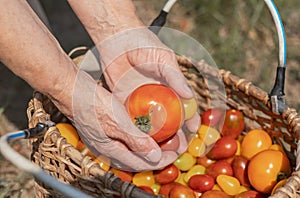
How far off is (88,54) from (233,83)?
45 cm

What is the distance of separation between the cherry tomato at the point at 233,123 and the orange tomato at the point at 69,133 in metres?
0.46

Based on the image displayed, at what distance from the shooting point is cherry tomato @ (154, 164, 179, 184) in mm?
1662

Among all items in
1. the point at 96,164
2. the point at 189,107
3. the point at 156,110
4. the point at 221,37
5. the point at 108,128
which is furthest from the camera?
the point at 221,37

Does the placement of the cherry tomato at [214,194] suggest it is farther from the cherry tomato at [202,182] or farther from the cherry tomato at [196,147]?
the cherry tomato at [196,147]

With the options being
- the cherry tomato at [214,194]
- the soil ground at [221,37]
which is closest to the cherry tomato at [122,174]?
the cherry tomato at [214,194]

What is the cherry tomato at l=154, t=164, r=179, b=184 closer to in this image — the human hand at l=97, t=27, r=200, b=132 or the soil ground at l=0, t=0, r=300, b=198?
the human hand at l=97, t=27, r=200, b=132

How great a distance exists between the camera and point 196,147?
1754 mm

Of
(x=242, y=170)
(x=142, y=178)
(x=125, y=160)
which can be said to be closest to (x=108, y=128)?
(x=125, y=160)

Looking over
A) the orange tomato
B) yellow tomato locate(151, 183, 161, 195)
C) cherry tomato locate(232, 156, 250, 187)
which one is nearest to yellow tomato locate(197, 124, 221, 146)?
cherry tomato locate(232, 156, 250, 187)

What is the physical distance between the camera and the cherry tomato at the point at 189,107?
1686 mm

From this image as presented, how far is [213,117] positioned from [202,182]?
0.25 meters

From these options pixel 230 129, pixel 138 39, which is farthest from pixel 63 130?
pixel 230 129

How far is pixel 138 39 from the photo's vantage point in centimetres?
171

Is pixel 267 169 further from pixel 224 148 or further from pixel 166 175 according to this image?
pixel 166 175
